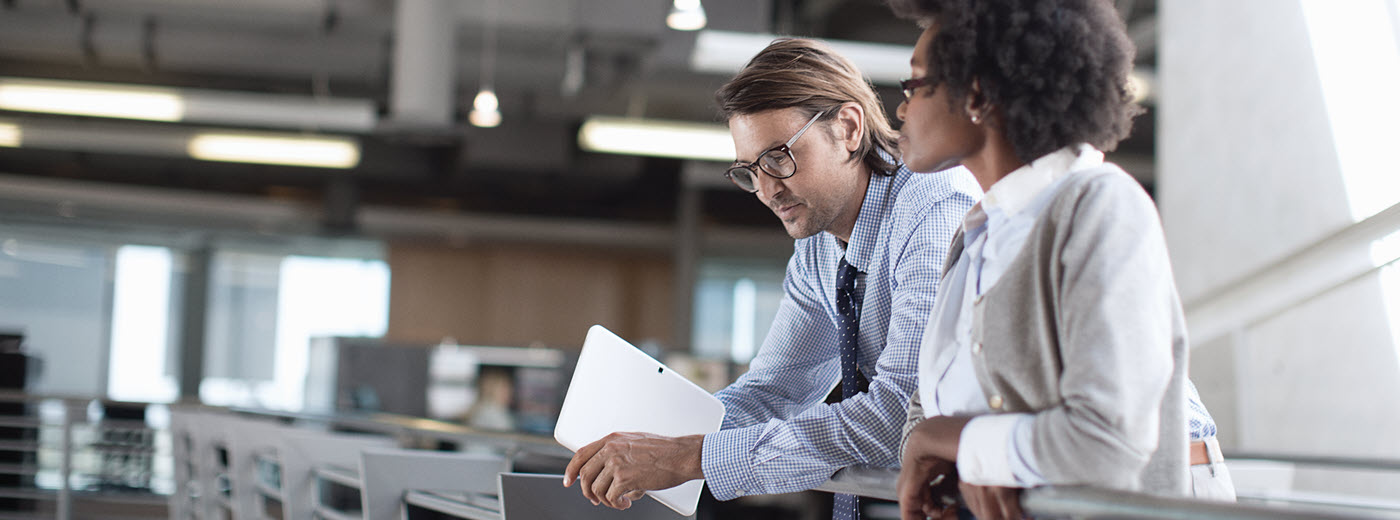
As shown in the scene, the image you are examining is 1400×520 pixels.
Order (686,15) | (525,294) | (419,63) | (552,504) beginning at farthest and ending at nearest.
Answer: (525,294)
(419,63)
(686,15)
(552,504)

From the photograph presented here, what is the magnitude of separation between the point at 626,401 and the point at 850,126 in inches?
19.7

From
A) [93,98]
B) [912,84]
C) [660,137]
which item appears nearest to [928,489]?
[912,84]

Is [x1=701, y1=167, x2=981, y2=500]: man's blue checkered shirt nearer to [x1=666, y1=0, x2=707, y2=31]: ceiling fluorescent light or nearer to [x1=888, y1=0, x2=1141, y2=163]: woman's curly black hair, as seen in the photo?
[x1=888, y1=0, x2=1141, y2=163]: woman's curly black hair

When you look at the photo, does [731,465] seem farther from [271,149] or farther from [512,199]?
[512,199]

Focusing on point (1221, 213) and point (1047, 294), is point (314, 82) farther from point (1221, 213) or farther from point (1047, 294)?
point (1047, 294)

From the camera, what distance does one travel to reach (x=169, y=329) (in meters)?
11.4

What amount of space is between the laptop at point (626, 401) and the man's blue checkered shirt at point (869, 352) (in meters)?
0.12

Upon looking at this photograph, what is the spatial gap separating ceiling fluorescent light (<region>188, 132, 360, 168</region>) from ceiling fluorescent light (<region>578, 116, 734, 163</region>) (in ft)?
6.85

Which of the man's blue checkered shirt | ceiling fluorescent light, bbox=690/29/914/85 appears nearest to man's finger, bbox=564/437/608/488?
the man's blue checkered shirt

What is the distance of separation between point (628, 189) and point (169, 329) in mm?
5032

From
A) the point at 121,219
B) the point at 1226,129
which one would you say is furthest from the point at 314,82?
the point at 1226,129

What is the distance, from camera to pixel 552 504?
1.43 metres

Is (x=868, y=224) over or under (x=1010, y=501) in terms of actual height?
over

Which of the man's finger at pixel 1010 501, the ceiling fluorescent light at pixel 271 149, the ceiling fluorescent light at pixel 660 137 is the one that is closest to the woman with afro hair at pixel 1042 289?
the man's finger at pixel 1010 501
